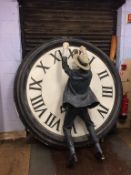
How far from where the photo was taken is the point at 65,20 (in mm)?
2428

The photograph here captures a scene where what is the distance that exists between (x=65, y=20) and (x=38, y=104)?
0.91 m

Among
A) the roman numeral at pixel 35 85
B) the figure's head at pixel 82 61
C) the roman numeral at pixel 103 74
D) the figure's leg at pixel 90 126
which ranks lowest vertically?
the figure's leg at pixel 90 126

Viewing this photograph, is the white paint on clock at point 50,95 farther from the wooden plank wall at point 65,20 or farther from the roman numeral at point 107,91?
the wooden plank wall at point 65,20

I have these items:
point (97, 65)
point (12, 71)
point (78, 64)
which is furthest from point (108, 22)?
point (12, 71)

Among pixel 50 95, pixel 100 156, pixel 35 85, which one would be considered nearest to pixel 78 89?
pixel 50 95

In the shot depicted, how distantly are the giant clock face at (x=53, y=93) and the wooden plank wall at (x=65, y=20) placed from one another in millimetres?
219

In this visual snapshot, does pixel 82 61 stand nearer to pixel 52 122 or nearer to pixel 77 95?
pixel 77 95

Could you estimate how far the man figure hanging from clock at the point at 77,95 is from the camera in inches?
76.6

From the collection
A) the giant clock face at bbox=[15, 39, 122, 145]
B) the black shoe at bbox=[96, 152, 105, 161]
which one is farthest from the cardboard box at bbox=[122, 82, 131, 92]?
the black shoe at bbox=[96, 152, 105, 161]

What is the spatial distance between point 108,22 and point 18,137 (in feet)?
5.03

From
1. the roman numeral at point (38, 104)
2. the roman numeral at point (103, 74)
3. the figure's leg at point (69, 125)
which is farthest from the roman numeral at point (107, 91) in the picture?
the roman numeral at point (38, 104)

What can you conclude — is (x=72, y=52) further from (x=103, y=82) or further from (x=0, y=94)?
(x=0, y=94)

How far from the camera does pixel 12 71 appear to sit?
7.75 feet

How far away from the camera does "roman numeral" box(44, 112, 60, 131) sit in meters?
2.18
